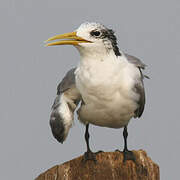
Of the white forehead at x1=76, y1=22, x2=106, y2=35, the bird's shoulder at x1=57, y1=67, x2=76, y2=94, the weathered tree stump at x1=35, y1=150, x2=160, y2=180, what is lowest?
the weathered tree stump at x1=35, y1=150, x2=160, y2=180

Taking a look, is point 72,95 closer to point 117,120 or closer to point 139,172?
point 117,120

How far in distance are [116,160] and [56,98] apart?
4.75 ft

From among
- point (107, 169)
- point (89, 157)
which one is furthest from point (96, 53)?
point (107, 169)

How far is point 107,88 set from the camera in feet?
32.8

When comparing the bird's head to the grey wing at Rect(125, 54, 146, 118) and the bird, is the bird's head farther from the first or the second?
the grey wing at Rect(125, 54, 146, 118)

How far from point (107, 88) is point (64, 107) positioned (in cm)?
86

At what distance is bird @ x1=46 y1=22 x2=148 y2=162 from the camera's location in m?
9.84

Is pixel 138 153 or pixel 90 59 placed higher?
pixel 90 59

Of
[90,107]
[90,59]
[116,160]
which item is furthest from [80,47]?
[116,160]

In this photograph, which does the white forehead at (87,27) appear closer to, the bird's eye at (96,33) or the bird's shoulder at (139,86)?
the bird's eye at (96,33)

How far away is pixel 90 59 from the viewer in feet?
32.5

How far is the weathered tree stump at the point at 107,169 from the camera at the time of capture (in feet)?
32.8

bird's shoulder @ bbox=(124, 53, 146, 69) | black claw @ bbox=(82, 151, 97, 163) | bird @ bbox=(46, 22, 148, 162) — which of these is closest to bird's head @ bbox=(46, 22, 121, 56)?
bird @ bbox=(46, 22, 148, 162)

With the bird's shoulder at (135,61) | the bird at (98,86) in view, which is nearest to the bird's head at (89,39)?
the bird at (98,86)
